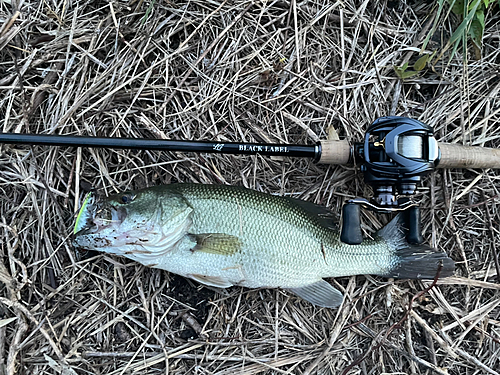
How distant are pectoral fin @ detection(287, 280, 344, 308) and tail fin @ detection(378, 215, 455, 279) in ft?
1.43

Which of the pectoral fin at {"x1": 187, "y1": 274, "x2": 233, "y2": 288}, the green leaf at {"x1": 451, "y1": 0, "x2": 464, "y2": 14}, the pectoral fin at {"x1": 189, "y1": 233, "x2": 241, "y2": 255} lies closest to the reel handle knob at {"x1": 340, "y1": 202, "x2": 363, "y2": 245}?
the pectoral fin at {"x1": 189, "y1": 233, "x2": 241, "y2": 255}

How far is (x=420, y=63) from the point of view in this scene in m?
3.13

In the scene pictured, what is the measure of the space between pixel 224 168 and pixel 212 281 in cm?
94

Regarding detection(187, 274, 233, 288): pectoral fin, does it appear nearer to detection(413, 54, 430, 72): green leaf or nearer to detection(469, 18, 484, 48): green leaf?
detection(413, 54, 430, 72): green leaf

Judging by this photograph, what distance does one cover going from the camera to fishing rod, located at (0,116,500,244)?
8.36ft

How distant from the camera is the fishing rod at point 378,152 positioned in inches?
100

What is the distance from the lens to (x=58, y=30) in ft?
10.0

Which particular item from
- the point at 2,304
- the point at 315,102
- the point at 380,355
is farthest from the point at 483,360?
the point at 2,304

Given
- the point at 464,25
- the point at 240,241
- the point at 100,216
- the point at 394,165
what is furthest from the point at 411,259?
the point at 100,216

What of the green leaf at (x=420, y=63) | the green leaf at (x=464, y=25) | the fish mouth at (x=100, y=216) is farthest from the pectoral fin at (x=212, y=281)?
→ the green leaf at (x=464, y=25)

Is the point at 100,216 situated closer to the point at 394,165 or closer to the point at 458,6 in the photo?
the point at 394,165

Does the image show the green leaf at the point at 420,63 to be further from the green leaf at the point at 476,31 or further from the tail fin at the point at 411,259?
the tail fin at the point at 411,259

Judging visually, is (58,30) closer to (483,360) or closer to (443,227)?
(443,227)

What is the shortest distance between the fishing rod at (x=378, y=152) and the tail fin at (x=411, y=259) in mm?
141
